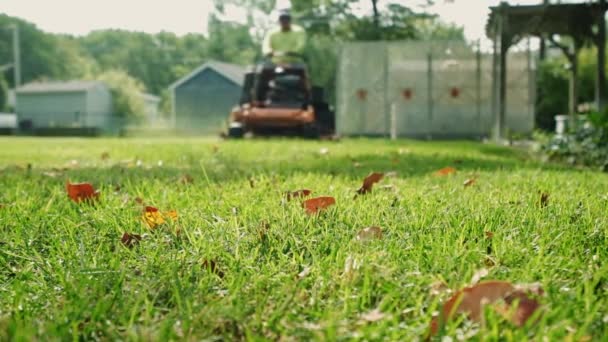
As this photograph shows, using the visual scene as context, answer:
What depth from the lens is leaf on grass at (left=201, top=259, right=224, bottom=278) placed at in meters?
1.37

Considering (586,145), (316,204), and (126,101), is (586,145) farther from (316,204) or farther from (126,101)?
(126,101)

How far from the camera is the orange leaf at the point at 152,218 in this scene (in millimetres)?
1859

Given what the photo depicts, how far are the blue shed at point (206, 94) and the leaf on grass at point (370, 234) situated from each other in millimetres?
40103

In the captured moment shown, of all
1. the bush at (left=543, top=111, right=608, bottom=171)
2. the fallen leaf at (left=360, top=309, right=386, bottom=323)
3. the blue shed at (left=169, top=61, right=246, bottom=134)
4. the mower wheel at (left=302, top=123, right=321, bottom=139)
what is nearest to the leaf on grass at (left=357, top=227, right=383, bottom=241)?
the fallen leaf at (left=360, top=309, right=386, bottom=323)

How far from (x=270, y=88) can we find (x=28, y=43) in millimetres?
60911

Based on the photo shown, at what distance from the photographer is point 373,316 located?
3.36 feet

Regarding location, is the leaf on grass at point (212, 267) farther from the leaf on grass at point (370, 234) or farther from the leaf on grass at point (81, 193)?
the leaf on grass at point (81, 193)

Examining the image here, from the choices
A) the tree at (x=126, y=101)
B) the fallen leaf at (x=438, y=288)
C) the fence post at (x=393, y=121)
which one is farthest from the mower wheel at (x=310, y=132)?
the tree at (x=126, y=101)

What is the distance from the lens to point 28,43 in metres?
66.7

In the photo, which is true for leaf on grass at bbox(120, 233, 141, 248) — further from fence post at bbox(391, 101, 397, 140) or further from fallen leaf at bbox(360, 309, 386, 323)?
fence post at bbox(391, 101, 397, 140)

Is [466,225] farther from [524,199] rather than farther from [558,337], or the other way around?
Answer: [558,337]

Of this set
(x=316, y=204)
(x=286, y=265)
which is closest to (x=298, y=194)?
(x=316, y=204)

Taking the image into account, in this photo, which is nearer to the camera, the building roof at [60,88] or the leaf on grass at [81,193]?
the leaf on grass at [81,193]

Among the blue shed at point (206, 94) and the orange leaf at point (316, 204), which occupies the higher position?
the blue shed at point (206, 94)
